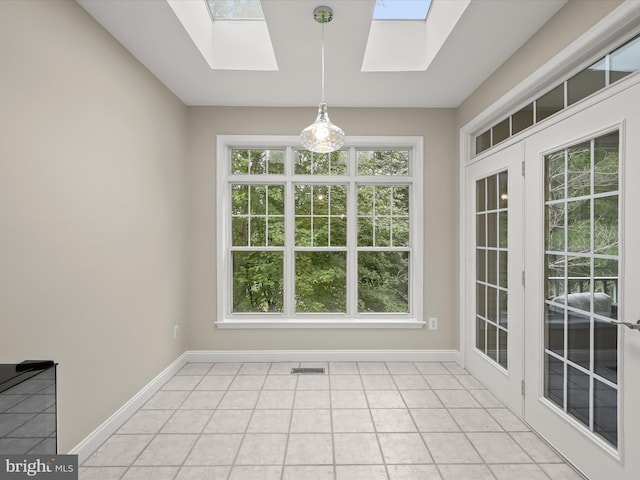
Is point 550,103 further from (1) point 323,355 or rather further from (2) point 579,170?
(1) point 323,355

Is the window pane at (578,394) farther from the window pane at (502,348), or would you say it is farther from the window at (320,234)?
the window at (320,234)

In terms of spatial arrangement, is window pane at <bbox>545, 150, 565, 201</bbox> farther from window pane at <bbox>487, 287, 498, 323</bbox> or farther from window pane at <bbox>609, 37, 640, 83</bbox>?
window pane at <bbox>487, 287, 498, 323</bbox>

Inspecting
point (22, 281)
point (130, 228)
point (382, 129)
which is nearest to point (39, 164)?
point (22, 281)

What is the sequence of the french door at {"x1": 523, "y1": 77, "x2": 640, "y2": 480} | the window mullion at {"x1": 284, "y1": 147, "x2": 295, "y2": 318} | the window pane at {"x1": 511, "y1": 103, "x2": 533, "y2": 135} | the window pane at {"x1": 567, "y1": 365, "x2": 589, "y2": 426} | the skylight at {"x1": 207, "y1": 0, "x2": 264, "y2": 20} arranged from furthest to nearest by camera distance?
the window mullion at {"x1": 284, "y1": 147, "x2": 295, "y2": 318}
the skylight at {"x1": 207, "y1": 0, "x2": 264, "y2": 20}
the window pane at {"x1": 511, "y1": 103, "x2": 533, "y2": 135}
the window pane at {"x1": 567, "y1": 365, "x2": 589, "y2": 426}
the french door at {"x1": 523, "y1": 77, "x2": 640, "y2": 480}

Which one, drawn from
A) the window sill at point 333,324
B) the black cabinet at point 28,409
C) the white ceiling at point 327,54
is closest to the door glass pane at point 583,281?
the white ceiling at point 327,54

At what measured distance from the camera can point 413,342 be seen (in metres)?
3.80

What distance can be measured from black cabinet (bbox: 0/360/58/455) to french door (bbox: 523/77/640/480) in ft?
7.98

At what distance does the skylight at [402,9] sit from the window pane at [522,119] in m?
1.06

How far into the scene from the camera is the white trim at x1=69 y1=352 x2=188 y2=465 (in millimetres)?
2156

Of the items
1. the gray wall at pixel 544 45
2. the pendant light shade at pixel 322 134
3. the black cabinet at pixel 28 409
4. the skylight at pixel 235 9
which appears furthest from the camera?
the skylight at pixel 235 9

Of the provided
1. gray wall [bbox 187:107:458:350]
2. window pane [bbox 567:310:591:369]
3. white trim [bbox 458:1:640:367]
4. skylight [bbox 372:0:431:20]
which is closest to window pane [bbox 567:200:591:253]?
window pane [bbox 567:310:591:369]

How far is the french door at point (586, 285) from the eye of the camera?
1.68m

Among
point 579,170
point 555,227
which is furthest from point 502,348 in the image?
point 579,170
